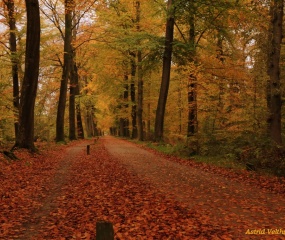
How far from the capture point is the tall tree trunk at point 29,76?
14.8 meters

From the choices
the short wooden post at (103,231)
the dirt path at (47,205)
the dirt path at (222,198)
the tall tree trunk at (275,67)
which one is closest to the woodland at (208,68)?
the tall tree trunk at (275,67)

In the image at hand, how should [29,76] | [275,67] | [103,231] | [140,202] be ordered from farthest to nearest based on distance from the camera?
[29,76] < [275,67] < [140,202] < [103,231]

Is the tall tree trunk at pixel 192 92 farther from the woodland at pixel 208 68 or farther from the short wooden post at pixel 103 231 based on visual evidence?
the short wooden post at pixel 103 231

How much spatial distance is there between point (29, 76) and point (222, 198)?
1143 centimetres

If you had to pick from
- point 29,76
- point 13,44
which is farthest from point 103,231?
point 13,44

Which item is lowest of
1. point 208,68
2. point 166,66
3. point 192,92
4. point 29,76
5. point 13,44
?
point 192,92

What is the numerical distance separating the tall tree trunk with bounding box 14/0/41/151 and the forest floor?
264cm

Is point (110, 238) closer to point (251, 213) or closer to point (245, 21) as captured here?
point (251, 213)

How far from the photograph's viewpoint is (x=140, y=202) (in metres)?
7.86

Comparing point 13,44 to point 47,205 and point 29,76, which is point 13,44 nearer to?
point 29,76

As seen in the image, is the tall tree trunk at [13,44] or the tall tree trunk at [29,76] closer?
the tall tree trunk at [29,76]

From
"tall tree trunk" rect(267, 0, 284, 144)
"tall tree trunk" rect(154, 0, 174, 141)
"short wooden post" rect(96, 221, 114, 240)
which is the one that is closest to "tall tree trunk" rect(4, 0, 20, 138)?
"tall tree trunk" rect(154, 0, 174, 141)

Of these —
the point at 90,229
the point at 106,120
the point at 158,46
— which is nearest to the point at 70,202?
the point at 90,229

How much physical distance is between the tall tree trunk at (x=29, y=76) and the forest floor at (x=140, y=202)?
2.64 metres
